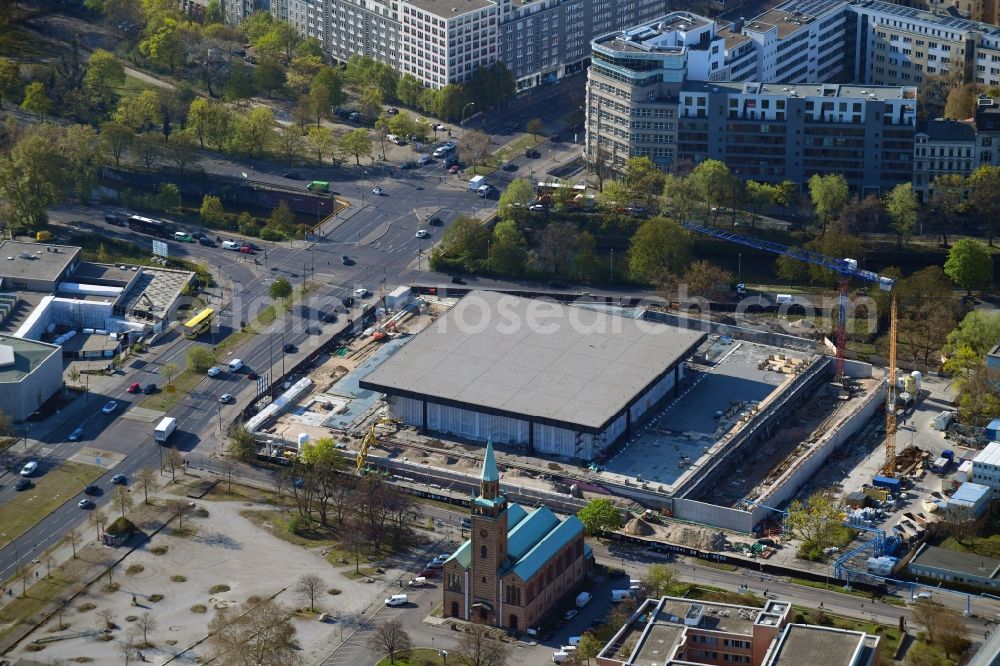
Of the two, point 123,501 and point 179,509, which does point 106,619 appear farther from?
point 179,509

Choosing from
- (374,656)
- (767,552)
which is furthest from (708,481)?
(374,656)

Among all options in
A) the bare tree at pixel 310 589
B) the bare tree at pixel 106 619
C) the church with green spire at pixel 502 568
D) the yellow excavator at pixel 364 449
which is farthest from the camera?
the yellow excavator at pixel 364 449

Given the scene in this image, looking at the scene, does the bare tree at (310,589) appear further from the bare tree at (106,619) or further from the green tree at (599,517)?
the green tree at (599,517)

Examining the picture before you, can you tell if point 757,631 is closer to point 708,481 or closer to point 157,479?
point 708,481

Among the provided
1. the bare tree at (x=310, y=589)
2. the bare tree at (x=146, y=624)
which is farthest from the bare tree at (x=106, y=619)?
the bare tree at (x=310, y=589)

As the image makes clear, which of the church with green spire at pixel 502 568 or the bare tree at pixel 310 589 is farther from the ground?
the church with green spire at pixel 502 568

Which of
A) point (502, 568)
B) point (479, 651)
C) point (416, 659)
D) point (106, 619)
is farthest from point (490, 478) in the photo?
point (106, 619)

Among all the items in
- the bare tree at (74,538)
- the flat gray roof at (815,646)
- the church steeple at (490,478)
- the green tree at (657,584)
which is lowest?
the bare tree at (74,538)
